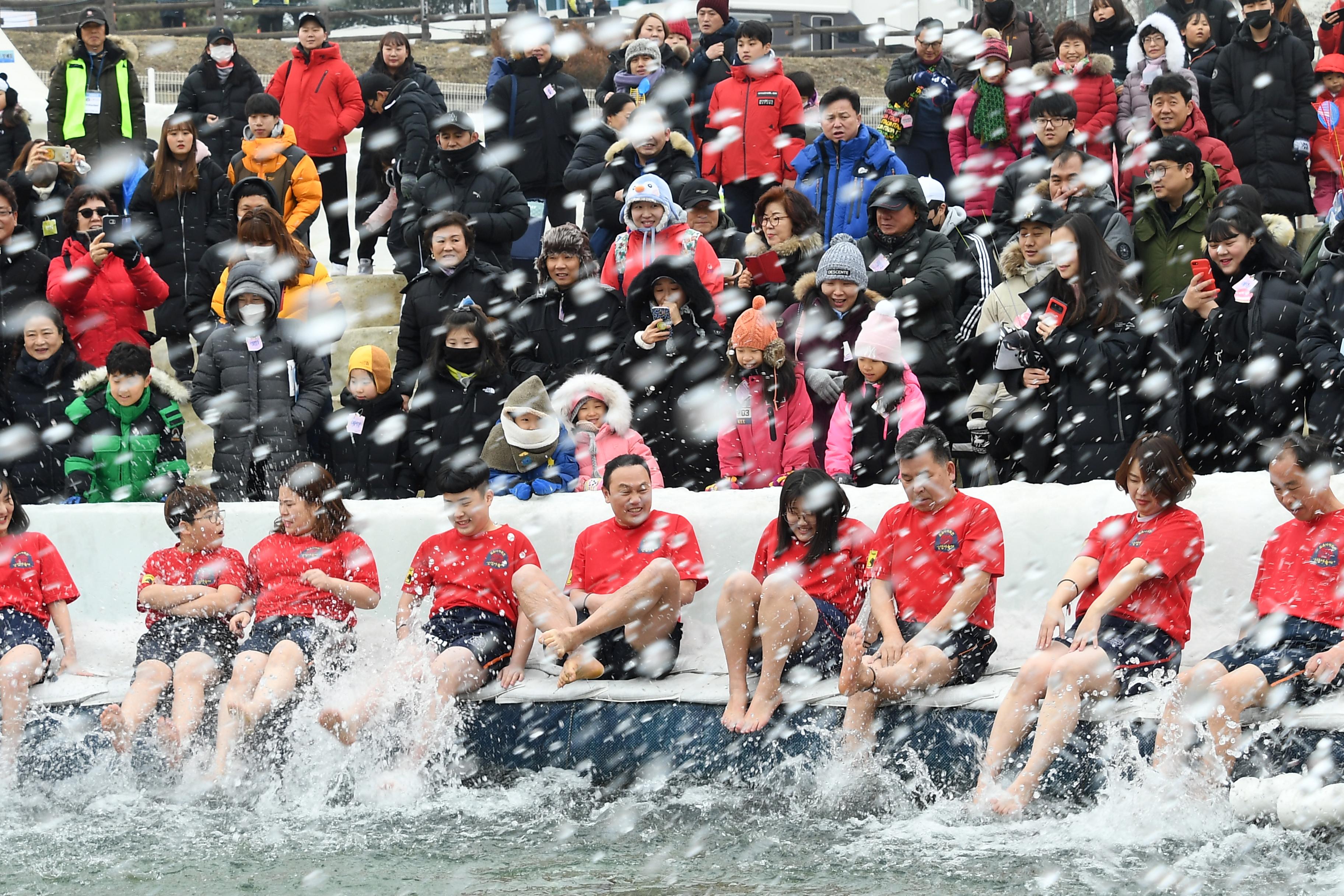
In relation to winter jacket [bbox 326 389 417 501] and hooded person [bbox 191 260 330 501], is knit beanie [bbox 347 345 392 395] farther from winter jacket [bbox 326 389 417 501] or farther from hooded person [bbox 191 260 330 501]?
hooded person [bbox 191 260 330 501]

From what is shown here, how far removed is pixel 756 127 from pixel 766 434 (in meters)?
3.91

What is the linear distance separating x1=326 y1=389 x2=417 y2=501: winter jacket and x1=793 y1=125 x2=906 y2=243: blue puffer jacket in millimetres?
3266

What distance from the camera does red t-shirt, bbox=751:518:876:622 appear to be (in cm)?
770

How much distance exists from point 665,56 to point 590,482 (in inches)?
212

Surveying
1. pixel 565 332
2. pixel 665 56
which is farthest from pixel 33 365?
pixel 665 56

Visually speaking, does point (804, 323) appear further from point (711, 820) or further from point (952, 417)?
point (711, 820)

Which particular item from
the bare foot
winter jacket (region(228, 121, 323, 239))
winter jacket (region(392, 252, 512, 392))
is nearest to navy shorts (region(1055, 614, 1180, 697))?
the bare foot

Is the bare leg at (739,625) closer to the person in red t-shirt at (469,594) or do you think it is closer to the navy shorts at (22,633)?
the person in red t-shirt at (469,594)

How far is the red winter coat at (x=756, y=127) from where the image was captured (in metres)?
12.1

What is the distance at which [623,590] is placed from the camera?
25.0 feet

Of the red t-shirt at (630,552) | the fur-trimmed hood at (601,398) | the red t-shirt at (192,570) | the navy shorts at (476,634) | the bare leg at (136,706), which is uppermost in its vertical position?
the fur-trimmed hood at (601,398)

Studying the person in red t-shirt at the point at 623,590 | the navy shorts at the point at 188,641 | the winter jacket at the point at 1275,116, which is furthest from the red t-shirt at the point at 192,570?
the winter jacket at the point at 1275,116

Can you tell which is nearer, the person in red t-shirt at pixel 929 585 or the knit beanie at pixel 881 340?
the person in red t-shirt at pixel 929 585

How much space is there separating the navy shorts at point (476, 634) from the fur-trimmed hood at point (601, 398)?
140 cm
